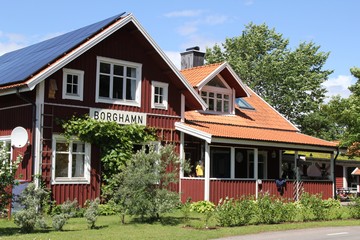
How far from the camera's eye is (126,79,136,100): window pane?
23.4m

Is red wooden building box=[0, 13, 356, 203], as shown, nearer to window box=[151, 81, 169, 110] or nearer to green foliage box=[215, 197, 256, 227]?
window box=[151, 81, 169, 110]

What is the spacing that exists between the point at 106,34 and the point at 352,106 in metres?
14.6

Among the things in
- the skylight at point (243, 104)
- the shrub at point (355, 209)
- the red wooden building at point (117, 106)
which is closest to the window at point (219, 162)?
the red wooden building at point (117, 106)

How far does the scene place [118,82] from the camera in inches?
910

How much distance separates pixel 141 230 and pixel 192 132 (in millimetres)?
8712

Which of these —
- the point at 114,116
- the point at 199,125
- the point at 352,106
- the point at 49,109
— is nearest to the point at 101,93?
the point at 114,116

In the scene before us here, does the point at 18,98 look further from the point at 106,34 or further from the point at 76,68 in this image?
the point at 106,34

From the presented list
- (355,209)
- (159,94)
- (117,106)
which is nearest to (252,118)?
(159,94)

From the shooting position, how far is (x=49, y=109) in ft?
67.5

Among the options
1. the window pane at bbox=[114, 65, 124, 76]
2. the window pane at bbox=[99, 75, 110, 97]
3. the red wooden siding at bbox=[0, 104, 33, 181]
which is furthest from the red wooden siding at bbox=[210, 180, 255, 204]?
the red wooden siding at bbox=[0, 104, 33, 181]

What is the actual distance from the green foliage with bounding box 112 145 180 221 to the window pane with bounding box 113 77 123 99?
216 inches

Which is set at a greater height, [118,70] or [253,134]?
[118,70]

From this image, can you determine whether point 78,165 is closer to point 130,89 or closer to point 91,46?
point 130,89

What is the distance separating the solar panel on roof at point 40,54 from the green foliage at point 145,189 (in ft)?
17.3
